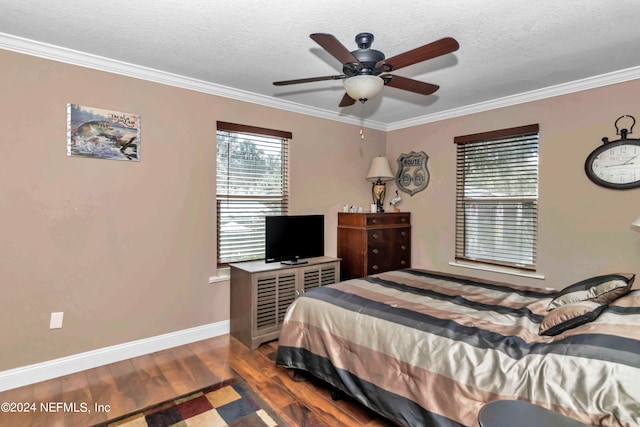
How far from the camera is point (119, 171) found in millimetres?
2959

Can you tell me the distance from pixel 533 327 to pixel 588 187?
7.00ft

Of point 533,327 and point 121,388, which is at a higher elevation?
point 533,327

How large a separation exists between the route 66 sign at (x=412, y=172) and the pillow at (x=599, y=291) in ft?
8.73

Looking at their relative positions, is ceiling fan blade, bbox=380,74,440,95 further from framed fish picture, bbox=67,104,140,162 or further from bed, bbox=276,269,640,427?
framed fish picture, bbox=67,104,140,162

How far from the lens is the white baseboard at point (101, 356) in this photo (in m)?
2.54

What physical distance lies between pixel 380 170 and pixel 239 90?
2.11 meters

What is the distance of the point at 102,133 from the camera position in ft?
9.40

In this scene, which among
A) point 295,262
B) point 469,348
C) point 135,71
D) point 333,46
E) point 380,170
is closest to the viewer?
point 469,348

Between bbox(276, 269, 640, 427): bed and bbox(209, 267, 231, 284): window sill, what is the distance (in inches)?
47.5

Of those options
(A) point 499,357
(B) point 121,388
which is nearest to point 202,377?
(B) point 121,388

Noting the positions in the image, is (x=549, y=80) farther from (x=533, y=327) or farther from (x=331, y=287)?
(x=331, y=287)

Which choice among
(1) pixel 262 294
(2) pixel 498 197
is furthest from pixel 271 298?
(2) pixel 498 197

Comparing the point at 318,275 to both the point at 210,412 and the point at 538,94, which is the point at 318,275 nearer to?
the point at 210,412

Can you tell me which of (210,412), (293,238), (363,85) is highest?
(363,85)
